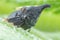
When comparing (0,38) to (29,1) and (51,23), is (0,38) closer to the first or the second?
(51,23)

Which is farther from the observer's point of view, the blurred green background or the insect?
the blurred green background

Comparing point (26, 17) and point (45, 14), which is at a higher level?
point (26, 17)

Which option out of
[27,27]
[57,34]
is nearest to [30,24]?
[27,27]

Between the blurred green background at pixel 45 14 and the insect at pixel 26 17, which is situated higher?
the insect at pixel 26 17

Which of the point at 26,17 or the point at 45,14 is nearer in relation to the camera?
the point at 26,17

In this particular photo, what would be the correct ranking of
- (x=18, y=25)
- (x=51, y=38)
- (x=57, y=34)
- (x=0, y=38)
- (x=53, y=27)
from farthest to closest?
1. (x=53, y=27)
2. (x=57, y=34)
3. (x=51, y=38)
4. (x=18, y=25)
5. (x=0, y=38)

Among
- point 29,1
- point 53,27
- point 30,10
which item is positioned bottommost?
point 53,27

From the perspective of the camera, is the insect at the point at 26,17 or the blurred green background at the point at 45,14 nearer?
the insect at the point at 26,17

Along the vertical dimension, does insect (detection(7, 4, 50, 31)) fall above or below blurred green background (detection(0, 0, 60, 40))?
above
